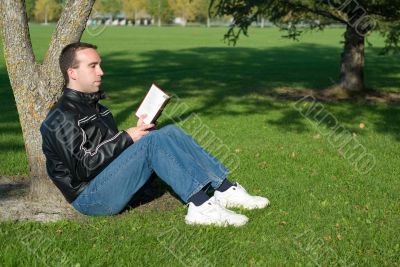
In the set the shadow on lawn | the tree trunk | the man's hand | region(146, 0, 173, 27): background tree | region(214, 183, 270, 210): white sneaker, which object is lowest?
region(146, 0, 173, 27): background tree

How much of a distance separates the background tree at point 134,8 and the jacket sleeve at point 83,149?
4337 inches

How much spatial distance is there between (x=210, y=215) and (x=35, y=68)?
86.9 inches

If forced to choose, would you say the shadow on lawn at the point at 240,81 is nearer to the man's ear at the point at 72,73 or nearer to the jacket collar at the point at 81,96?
the jacket collar at the point at 81,96

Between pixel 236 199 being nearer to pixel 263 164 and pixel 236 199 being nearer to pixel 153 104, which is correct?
pixel 153 104

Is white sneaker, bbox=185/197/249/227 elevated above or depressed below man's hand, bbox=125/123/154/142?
below

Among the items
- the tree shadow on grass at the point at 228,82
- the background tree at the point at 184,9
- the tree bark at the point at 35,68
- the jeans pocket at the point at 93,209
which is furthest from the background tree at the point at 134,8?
the jeans pocket at the point at 93,209

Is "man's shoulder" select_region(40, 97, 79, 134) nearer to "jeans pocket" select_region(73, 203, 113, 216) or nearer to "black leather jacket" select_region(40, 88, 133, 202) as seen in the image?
"black leather jacket" select_region(40, 88, 133, 202)

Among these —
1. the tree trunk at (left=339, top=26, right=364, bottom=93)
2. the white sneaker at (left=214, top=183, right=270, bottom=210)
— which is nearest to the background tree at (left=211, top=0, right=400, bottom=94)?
the tree trunk at (left=339, top=26, right=364, bottom=93)

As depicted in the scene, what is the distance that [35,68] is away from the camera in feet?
17.9

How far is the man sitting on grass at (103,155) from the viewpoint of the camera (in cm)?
469

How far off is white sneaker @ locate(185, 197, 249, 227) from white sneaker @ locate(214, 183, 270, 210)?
0.41 meters

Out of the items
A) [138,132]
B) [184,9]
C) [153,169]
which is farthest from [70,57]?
[184,9]

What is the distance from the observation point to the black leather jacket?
15.2 ft

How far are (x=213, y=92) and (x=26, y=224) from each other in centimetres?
1099
